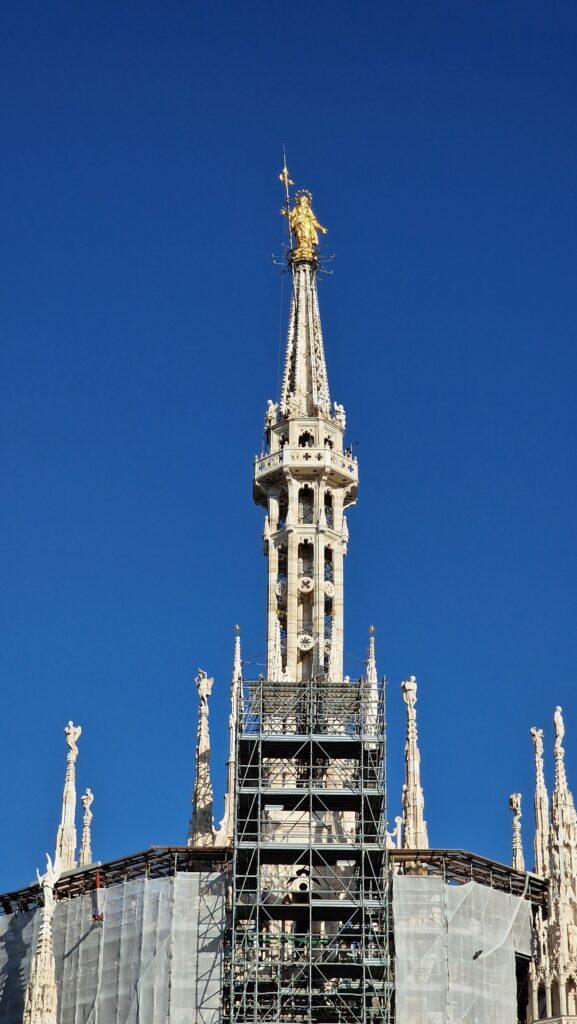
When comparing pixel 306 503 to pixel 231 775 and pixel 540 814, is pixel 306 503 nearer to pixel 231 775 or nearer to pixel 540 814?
pixel 231 775

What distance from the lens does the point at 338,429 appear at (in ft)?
341

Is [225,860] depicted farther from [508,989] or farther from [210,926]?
[508,989]

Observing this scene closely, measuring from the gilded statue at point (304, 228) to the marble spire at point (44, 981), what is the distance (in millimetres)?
41324

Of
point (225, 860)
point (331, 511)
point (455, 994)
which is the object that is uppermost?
point (331, 511)

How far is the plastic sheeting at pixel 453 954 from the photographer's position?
81.1m

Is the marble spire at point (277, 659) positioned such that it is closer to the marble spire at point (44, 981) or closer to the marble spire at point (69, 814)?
the marble spire at point (69, 814)

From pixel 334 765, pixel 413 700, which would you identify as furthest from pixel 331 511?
pixel 334 765

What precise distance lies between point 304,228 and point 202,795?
3450cm

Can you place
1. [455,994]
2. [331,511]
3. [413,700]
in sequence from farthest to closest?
[331,511] → [413,700] → [455,994]

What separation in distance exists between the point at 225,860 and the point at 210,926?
291cm

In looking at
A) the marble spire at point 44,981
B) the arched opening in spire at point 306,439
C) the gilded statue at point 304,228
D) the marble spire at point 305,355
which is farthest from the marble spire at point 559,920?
the gilded statue at point 304,228

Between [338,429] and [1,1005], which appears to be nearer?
[1,1005]

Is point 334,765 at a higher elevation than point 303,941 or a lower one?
higher

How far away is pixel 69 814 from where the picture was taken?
303 ft
